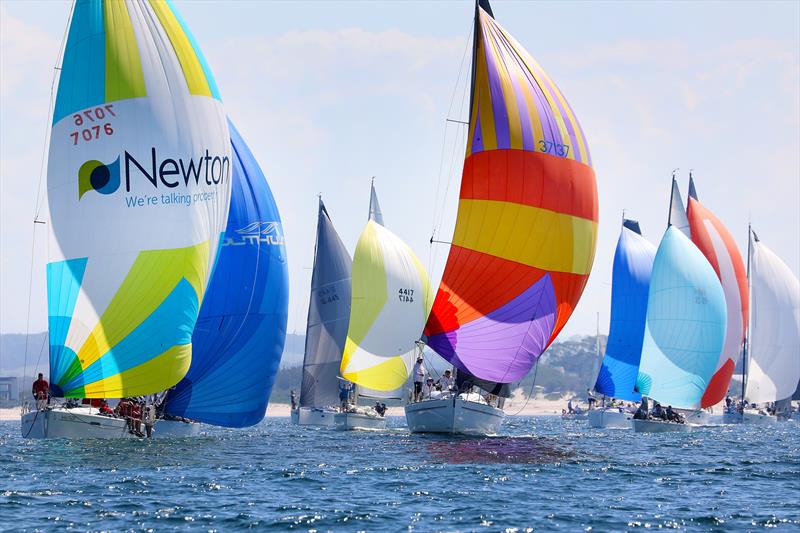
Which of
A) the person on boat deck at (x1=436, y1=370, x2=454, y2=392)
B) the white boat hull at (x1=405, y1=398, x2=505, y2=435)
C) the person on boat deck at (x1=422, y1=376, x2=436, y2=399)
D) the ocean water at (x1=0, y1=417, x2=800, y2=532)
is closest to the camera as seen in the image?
the ocean water at (x1=0, y1=417, x2=800, y2=532)

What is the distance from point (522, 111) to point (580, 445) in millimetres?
10467

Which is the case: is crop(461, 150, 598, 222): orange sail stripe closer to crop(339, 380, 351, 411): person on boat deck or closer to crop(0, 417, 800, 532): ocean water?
crop(0, 417, 800, 532): ocean water

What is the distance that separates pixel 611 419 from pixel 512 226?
27473 mm

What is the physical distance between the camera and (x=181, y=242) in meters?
26.4

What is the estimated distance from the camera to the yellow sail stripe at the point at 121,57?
26.2m

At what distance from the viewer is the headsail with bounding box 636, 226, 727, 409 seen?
4769 centimetres

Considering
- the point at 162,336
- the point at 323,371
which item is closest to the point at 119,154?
the point at 162,336

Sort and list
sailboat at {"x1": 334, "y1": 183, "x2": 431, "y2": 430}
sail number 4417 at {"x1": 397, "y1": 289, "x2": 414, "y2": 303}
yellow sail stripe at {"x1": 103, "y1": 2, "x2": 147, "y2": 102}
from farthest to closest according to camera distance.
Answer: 1. sail number 4417 at {"x1": 397, "y1": 289, "x2": 414, "y2": 303}
2. sailboat at {"x1": 334, "y1": 183, "x2": 431, "y2": 430}
3. yellow sail stripe at {"x1": 103, "y1": 2, "x2": 147, "y2": 102}

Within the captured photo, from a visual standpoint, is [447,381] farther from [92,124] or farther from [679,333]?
[92,124]

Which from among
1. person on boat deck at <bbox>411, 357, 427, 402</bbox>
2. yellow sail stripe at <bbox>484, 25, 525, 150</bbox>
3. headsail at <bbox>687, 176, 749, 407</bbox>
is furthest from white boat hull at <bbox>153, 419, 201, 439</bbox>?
headsail at <bbox>687, 176, 749, 407</bbox>

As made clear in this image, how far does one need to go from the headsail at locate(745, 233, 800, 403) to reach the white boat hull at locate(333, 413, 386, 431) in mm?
26839

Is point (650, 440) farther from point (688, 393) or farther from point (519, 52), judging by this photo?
point (519, 52)

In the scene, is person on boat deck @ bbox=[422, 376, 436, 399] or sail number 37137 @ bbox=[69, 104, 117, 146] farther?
person on boat deck @ bbox=[422, 376, 436, 399]

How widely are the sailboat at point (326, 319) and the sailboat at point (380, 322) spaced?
9.17ft
